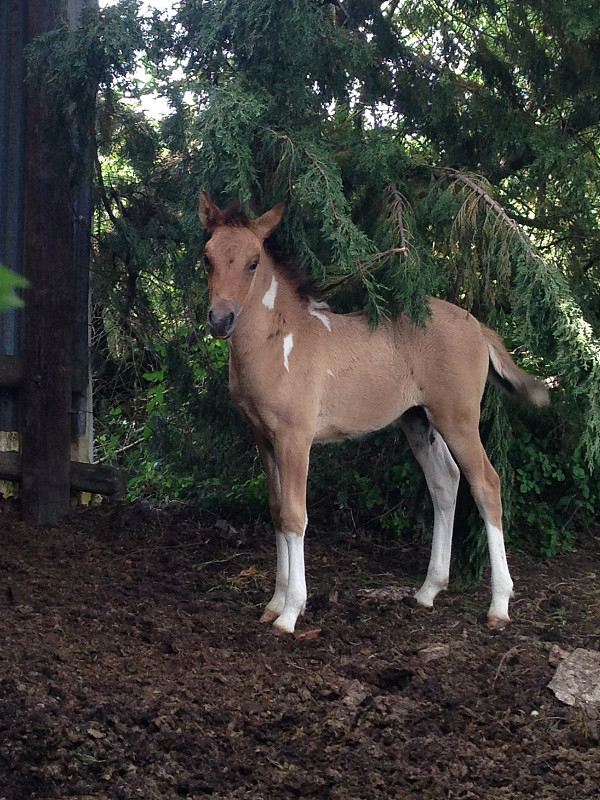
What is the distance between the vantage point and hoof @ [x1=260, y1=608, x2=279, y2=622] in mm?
4965

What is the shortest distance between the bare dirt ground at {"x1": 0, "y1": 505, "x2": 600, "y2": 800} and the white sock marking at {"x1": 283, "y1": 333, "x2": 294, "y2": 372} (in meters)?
1.43

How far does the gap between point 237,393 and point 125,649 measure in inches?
59.3

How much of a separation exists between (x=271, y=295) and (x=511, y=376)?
5.42ft

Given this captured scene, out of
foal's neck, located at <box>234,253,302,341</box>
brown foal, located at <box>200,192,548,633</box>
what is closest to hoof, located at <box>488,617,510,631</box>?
brown foal, located at <box>200,192,548,633</box>

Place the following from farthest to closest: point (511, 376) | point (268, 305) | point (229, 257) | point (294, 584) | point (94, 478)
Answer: point (94, 478), point (511, 376), point (268, 305), point (294, 584), point (229, 257)

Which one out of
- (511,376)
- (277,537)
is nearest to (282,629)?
(277,537)

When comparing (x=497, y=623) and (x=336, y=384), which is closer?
(x=497, y=623)

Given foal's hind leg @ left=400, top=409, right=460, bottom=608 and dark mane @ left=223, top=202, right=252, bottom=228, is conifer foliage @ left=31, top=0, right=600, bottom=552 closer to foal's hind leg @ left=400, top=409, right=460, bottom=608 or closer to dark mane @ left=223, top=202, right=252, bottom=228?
dark mane @ left=223, top=202, right=252, bottom=228

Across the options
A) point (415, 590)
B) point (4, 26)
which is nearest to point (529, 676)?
point (415, 590)

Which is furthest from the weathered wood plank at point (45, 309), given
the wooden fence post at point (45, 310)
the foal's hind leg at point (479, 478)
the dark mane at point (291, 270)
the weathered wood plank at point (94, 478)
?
the foal's hind leg at point (479, 478)

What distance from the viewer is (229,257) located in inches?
181

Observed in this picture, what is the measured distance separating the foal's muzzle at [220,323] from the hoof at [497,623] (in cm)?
221

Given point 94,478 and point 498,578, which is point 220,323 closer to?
point 498,578

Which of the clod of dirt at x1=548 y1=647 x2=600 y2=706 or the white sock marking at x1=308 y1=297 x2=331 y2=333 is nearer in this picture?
the clod of dirt at x1=548 y1=647 x2=600 y2=706
